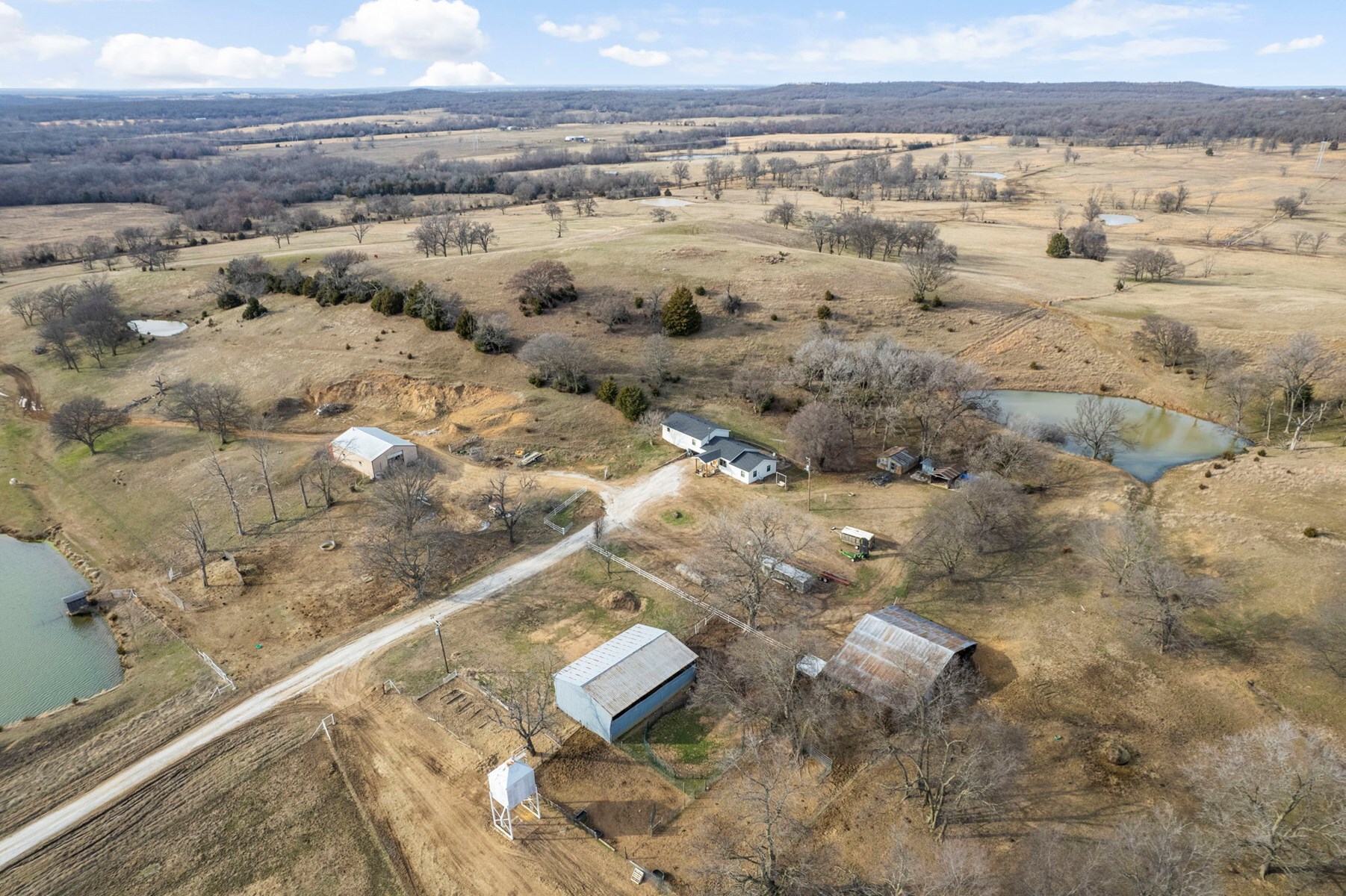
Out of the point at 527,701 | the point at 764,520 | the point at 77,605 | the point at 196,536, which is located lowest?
the point at 77,605

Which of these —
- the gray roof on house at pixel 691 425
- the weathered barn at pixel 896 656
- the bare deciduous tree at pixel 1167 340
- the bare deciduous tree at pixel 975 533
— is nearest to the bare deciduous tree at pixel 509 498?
the gray roof on house at pixel 691 425

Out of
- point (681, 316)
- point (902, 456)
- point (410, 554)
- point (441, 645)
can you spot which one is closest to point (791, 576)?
point (902, 456)

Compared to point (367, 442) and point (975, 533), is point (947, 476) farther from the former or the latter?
point (367, 442)

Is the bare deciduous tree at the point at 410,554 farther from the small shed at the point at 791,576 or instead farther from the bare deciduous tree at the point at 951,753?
the bare deciduous tree at the point at 951,753

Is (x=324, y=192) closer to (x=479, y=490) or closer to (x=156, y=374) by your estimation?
(x=156, y=374)

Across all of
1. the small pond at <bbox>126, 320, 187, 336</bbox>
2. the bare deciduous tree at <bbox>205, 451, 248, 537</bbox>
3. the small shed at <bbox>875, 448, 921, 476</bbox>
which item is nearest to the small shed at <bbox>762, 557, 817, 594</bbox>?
the small shed at <bbox>875, 448, 921, 476</bbox>

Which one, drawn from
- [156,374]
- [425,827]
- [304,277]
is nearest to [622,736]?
[425,827]
